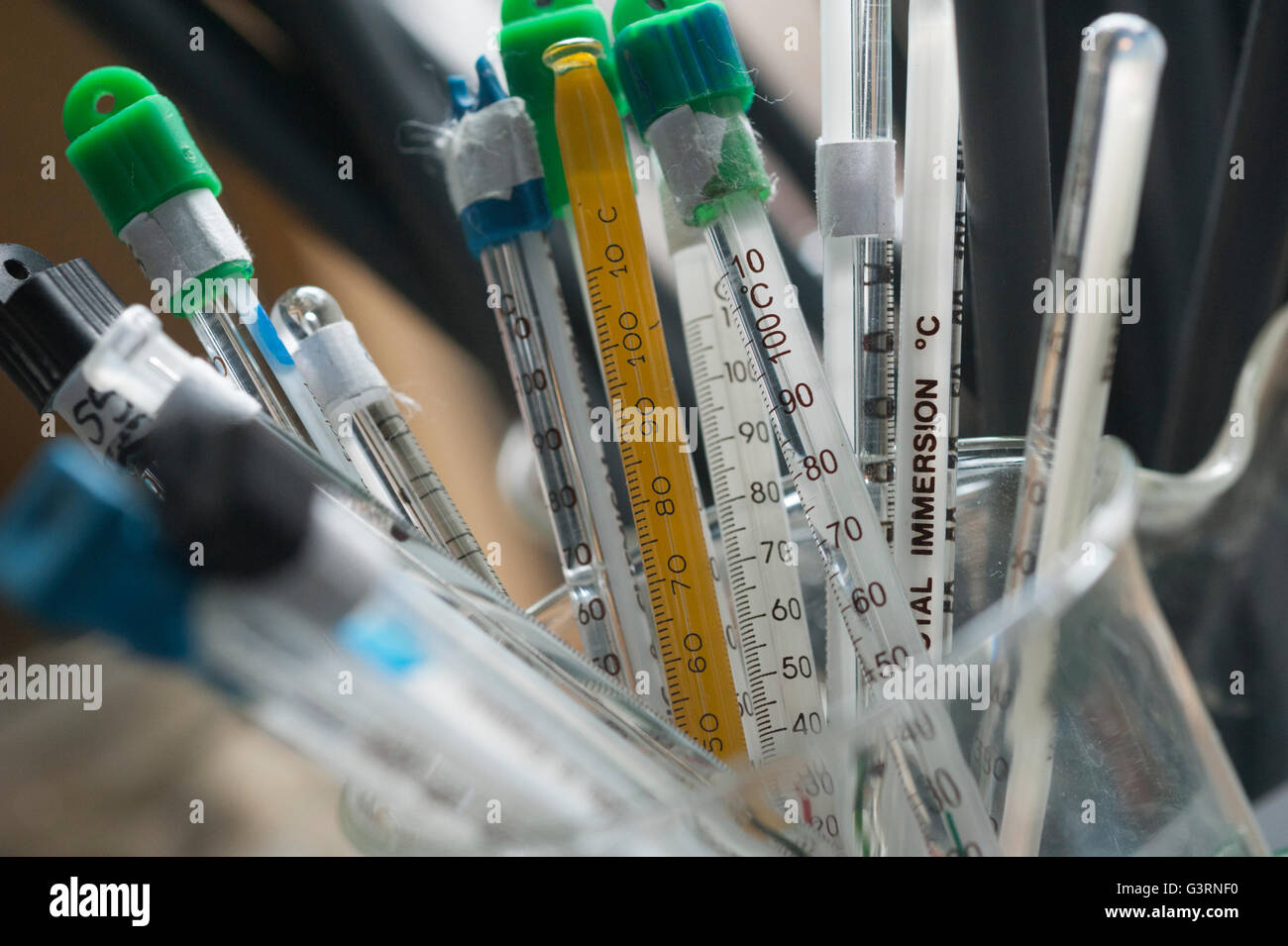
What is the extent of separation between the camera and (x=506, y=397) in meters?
0.76

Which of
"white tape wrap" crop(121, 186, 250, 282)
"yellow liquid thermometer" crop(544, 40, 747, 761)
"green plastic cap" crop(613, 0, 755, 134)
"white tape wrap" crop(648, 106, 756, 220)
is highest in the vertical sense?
"green plastic cap" crop(613, 0, 755, 134)

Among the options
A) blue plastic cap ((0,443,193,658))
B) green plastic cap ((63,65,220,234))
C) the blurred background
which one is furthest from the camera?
the blurred background

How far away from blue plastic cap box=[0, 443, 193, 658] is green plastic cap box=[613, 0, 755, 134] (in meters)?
0.26

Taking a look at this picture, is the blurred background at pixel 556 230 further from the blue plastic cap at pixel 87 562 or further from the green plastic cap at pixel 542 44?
the blue plastic cap at pixel 87 562

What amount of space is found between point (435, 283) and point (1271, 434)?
0.53 meters

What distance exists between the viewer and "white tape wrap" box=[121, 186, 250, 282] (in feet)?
1.35

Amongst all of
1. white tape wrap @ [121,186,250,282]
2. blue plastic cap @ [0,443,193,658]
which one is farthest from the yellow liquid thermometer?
blue plastic cap @ [0,443,193,658]

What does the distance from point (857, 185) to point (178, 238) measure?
0.27 m

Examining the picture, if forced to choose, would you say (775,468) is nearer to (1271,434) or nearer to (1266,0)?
(1271,434)

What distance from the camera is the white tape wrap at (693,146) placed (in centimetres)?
41

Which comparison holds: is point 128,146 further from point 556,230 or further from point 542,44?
point 556,230

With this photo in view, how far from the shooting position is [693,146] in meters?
0.41

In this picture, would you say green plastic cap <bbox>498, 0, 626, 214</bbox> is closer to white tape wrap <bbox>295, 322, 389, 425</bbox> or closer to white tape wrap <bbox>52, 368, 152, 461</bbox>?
white tape wrap <bbox>295, 322, 389, 425</bbox>

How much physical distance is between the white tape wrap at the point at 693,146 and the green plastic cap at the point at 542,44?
49 millimetres
